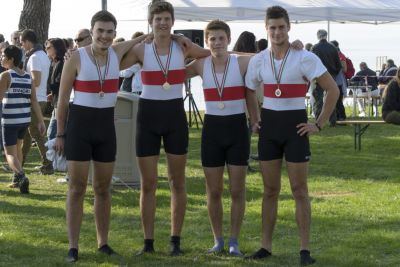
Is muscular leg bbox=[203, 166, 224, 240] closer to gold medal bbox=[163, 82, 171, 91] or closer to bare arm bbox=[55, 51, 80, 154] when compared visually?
gold medal bbox=[163, 82, 171, 91]

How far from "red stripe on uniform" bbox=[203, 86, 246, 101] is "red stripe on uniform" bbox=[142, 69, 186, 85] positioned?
0.24m

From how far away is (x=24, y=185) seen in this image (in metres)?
11.5

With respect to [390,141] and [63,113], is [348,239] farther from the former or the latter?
[390,141]

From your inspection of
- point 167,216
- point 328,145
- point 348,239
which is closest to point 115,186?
point 167,216

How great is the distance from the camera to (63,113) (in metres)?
7.39

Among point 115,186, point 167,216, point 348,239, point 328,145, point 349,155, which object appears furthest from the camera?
point 328,145

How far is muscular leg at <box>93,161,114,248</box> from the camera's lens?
7537mm

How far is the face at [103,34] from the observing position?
7.35 metres

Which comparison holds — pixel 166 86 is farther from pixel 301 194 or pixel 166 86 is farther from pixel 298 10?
pixel 298 10

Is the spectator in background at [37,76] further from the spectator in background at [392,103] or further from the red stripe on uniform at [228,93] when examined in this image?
the red stripe on uniform at [228,93]

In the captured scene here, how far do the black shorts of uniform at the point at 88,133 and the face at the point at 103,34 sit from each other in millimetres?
476

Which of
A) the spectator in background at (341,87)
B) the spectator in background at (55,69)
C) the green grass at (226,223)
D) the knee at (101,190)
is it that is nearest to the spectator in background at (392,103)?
the green grass at (226,223)

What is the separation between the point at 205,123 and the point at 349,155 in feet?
26.6

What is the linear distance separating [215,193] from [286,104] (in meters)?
0.96
